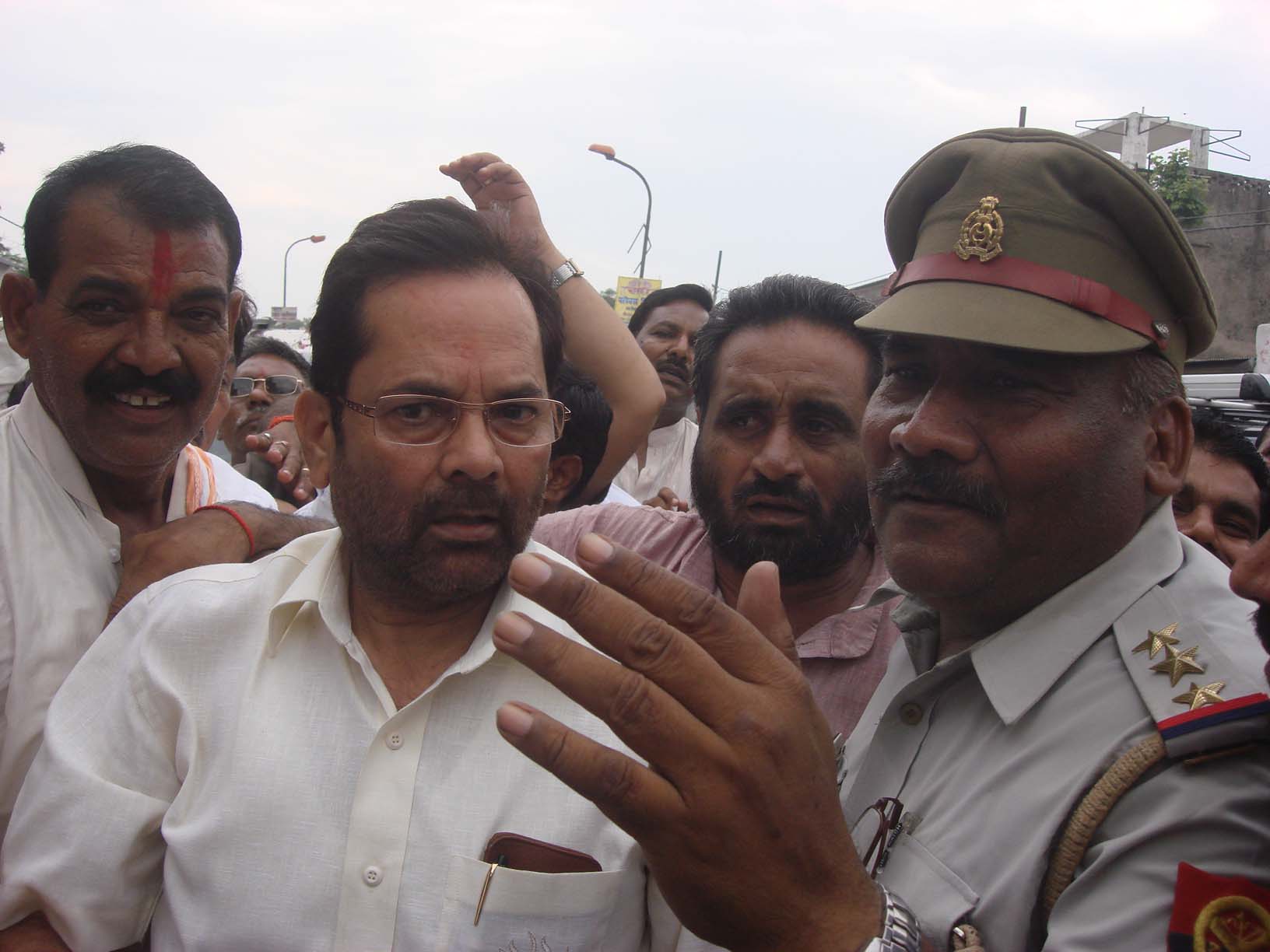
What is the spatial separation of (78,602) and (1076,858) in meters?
2.04

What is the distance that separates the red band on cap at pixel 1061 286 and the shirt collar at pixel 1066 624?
343 mm

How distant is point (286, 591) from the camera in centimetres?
186

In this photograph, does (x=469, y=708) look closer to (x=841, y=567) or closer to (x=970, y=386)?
(x=970, y=386)

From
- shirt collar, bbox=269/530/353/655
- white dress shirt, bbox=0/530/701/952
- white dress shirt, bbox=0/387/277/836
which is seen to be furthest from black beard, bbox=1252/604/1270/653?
white dress shirt, bbox=0/387/277/836

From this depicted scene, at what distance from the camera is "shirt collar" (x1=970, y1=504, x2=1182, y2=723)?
62.1 inches

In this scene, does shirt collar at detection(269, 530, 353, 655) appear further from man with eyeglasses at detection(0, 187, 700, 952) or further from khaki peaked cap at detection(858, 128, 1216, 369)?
khaki peaked cap at detection(858, 128, 1216, 369)

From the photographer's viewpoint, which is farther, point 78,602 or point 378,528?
point 78,602

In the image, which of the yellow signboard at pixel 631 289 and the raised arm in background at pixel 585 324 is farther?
the yellow signboard at pixel 631 289

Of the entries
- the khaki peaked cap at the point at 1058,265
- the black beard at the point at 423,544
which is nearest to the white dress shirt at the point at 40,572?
the black beard at the point at 423,544

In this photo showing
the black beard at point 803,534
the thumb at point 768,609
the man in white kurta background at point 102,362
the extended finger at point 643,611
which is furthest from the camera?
the black beard at point 803,534

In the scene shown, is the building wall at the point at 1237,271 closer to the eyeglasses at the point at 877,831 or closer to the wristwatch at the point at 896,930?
the eyeglasses at the point at 877,831

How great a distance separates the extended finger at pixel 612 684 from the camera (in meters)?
1.14

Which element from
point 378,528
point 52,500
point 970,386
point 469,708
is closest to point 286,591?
point 378,528

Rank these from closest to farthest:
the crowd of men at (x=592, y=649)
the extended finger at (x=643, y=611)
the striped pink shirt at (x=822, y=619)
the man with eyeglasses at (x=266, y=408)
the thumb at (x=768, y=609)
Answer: the extended finger at (x=643, y=611), the crowd of men at (x=592, y=649), the thumb at (x=768, y=609), the striped pink shirt at (x=822, y=619), the man with eyeglasses at (x=266, y=408)
